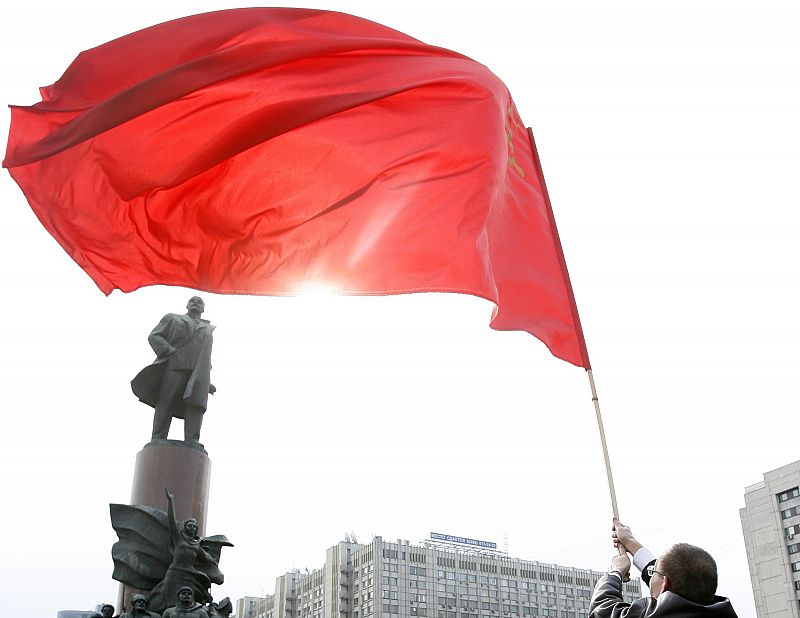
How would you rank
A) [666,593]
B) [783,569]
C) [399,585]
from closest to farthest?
[666,593] < [783,569] < [399,585]

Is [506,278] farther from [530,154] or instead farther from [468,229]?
[530,154]

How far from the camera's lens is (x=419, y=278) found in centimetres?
743

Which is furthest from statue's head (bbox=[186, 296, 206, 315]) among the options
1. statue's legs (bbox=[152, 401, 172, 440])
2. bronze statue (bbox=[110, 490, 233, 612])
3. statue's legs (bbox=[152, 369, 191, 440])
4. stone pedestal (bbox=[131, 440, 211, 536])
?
bronze statue (bbox=[110, 490, 233, 612])

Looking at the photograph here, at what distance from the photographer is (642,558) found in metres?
4.14

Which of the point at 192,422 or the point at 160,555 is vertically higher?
the point at 192,422

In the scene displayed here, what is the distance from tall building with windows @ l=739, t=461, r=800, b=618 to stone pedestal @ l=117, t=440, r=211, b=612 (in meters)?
68.1

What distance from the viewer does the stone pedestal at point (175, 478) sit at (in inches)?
343

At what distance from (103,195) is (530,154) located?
394 cm

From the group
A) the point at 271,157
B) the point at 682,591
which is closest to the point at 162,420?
the point at 271,157

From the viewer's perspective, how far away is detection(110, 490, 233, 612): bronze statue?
8164 mm

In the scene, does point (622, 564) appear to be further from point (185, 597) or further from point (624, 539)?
point (185, 597)

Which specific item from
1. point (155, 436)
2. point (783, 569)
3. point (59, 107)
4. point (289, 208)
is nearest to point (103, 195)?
point (59, 107)

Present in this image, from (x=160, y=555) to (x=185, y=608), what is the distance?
640 millimetres

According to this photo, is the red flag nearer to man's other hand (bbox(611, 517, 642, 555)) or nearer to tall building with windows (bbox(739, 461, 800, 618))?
man's other hand (bbox(611, 517, 642, 555))
